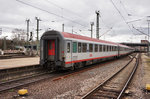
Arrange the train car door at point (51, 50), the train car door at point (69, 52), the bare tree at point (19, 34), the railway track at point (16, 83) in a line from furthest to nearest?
1. the bare tree at point (19, 34)
2. the train car door at point (51, 50)
3. the train car door at point (69, 52)
4. the railway track at point (16, 83)

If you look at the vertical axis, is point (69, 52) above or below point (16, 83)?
above

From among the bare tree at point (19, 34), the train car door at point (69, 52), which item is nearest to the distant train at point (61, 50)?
the train car door at point (69, 52)

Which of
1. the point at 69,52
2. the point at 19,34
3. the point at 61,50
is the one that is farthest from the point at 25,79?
the point at 19,34

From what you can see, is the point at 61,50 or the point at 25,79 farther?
the point at 61,50

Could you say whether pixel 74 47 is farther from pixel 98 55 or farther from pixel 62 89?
pixel 98 55

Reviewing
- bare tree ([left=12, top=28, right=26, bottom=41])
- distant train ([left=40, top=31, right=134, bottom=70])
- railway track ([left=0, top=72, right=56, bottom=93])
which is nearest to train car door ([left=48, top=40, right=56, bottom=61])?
distant train ([left=40, top=31, right=134, bottom=70])

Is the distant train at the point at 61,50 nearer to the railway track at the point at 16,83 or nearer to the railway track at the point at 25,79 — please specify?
the railway track at the point at 25,79

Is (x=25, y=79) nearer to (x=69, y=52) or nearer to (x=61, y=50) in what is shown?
(x=61, y=50)

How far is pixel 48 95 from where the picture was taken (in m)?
7.05

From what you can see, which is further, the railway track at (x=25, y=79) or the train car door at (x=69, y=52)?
the train car door at (x=69, y=52)

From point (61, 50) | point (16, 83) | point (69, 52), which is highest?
point (61, 50)

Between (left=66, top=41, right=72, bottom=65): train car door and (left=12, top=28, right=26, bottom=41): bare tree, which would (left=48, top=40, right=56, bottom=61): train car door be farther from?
(left=12, top=28, right=26, bottom=41): bare tree

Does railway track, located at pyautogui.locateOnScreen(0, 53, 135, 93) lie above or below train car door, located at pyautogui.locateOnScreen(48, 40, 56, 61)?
below

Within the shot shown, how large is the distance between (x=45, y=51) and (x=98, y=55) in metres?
7.78
